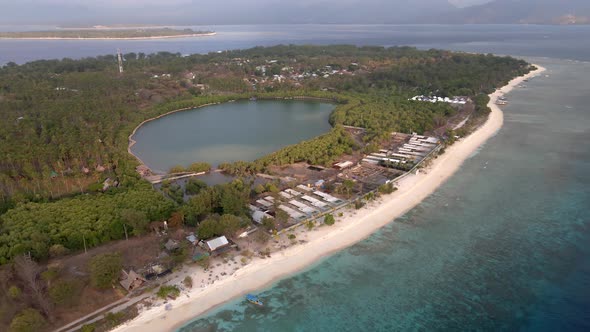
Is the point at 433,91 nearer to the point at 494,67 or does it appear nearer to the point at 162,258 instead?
the point at 494,67

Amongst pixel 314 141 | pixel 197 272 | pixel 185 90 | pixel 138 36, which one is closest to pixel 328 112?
pixel 314 141

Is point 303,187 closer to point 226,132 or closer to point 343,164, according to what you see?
point 343,164

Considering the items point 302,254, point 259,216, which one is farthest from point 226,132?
point 302,254

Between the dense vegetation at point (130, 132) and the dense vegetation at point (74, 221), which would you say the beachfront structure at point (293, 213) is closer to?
the dense vegetation at point (130, 132)

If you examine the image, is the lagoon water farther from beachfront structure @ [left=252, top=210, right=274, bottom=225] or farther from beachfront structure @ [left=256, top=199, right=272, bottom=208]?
beachfront structure @ [left=252, top=210, right=274, bottom=225]

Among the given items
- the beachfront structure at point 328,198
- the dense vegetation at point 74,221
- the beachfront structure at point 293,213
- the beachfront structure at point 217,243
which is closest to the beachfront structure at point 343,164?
the beachfront structure at point 328,198
